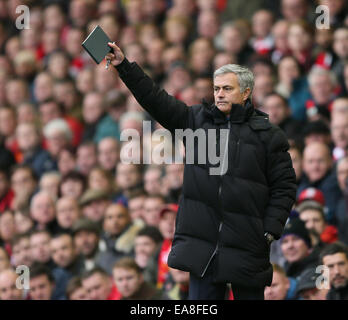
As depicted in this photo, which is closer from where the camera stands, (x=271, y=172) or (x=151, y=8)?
(x=271, y=172)

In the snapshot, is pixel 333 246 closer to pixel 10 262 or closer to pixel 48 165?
pixel 10 262

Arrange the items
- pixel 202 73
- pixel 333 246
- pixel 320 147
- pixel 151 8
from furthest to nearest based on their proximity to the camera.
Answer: pixel 151 8
pixel 202 73
pixel 320 147
pixel 333 246

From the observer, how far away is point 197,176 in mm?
4902

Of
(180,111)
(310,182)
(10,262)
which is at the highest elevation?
(180,111)

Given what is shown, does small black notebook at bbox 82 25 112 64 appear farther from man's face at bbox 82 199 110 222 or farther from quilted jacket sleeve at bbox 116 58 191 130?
man's face at bbox 82 199 110 222

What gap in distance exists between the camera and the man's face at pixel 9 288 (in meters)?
7.52

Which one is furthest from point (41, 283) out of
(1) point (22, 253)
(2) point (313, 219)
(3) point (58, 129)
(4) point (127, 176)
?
(3) point (58, 129)

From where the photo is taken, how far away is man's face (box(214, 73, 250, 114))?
4934 millimetres

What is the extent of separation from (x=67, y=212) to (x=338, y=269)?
337 cm

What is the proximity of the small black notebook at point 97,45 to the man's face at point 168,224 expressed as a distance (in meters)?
3.16
